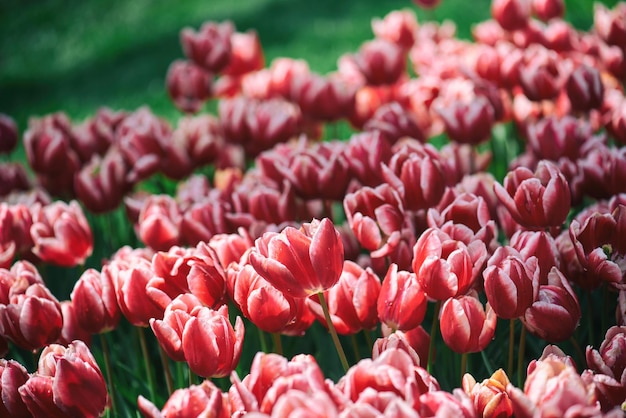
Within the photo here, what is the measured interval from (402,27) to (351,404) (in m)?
2.38

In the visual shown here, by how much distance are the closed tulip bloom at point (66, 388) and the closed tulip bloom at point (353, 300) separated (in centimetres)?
39

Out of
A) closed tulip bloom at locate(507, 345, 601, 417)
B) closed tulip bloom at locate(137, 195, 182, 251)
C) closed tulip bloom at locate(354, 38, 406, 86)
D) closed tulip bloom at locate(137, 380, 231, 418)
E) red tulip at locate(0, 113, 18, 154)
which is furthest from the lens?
closed tulip bloom at locate(354, 38, 406, 86)

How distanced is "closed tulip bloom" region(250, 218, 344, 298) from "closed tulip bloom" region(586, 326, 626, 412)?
39 cm

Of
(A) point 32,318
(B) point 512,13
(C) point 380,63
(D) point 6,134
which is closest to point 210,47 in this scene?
(C) point 380,63

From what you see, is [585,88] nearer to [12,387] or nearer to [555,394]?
[555,394]

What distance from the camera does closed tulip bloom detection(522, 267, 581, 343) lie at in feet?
3.81

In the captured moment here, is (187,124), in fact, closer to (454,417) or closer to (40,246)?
(40,246)

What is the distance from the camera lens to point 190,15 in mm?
6273

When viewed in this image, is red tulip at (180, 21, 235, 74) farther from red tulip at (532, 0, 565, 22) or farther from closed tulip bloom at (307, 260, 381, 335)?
closed tulip bloom at (307, 260, 381, 335)

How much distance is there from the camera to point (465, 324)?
115 centimetres

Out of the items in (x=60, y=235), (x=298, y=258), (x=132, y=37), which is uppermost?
(x=298, y=258)

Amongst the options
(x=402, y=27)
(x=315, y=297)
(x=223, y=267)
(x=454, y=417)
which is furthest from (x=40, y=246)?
(x=402, y=27)

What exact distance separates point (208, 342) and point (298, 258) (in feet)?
0.58

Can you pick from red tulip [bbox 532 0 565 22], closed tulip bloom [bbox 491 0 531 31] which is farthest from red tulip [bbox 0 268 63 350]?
red tulip [bbox 532 0 565 22]
